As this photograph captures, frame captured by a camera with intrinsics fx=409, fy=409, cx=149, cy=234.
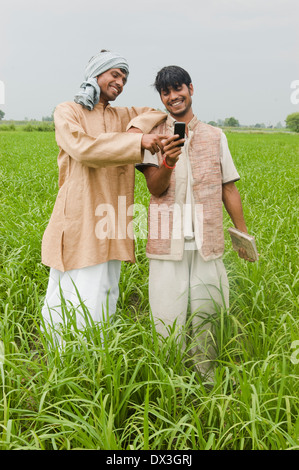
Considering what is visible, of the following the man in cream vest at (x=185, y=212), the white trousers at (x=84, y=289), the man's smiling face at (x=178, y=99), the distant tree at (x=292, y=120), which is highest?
the distant tree at (x=292, y=120)

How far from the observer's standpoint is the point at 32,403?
5.65ft

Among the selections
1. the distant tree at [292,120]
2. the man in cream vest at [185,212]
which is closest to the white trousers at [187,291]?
the man in cream vest at [185,212]

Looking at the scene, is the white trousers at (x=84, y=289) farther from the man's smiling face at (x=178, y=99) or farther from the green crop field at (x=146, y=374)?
the man's smiling face at (x=178, y=99)

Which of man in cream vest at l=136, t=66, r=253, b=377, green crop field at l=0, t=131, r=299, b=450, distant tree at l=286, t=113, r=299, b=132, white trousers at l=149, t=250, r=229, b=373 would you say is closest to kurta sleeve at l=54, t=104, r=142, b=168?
man in cream vest at l=136, t=66, r=253, b=377

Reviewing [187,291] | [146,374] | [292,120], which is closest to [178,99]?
[187,291]

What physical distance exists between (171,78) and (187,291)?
0.99m

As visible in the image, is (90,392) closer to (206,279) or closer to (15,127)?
(206,279)

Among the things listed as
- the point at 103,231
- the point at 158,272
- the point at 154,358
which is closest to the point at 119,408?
the point at 154,358

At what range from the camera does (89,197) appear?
1.95 m

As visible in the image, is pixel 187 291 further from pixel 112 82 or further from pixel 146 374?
pixel 112 82

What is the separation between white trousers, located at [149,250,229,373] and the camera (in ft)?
6.48

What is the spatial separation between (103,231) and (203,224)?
49 cm

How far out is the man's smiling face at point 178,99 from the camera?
5.97 feet

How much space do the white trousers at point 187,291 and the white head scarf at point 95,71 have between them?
0.83 meters
